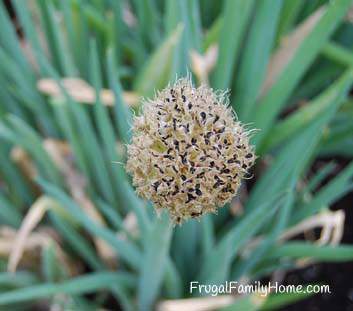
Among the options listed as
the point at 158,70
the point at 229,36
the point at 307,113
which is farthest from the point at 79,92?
the point at 307,113

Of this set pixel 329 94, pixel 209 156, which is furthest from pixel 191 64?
pixel 209 156

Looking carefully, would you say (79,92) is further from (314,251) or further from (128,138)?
(314,251)

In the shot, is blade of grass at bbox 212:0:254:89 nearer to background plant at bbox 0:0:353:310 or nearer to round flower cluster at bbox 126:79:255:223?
background plant at bbox 0:0:353:310

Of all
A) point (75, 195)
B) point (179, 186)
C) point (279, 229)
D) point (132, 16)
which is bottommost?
point (179, 186)

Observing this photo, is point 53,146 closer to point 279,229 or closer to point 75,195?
point 75,195

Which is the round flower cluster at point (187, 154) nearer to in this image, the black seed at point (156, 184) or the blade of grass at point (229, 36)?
the black seed at point (156, 184)

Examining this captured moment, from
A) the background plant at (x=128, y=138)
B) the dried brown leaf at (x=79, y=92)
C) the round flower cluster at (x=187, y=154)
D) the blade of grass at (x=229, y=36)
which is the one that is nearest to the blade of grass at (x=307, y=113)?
the background plant at (x=128, y=138)
